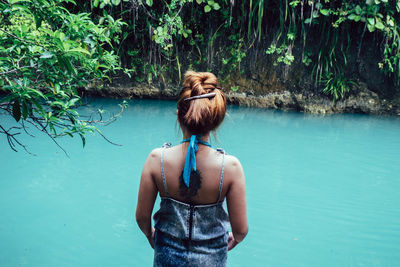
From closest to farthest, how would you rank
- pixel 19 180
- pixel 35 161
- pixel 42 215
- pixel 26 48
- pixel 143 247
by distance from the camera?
pixel 26 48 → pixel 143 247 → pixel 42 215 → pixel 19 180 → pixel 35 161

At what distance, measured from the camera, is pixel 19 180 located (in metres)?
2.63

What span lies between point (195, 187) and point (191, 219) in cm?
11

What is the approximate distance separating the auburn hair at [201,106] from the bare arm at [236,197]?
0.13 m

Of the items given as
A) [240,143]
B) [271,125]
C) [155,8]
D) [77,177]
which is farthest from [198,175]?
[155,8]

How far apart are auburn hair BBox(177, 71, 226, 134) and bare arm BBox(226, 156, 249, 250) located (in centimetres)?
13

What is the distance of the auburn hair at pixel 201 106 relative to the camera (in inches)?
34.5

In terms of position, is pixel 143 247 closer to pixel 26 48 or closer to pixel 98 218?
pixel 98 218

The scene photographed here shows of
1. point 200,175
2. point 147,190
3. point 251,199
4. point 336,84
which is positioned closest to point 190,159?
point 200,175

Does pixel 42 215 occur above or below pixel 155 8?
below

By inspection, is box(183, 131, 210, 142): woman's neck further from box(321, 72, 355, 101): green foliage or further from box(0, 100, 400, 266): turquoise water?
box(321, 72, 355, 101): green foliage

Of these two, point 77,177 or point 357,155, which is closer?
point 77,177

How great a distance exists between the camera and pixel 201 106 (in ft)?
2.87

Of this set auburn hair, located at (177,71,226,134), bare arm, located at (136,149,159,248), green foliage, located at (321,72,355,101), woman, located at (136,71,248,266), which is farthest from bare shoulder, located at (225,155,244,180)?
green foliage, located at (321,72,355,101)

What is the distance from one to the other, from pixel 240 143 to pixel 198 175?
2.84 metres
